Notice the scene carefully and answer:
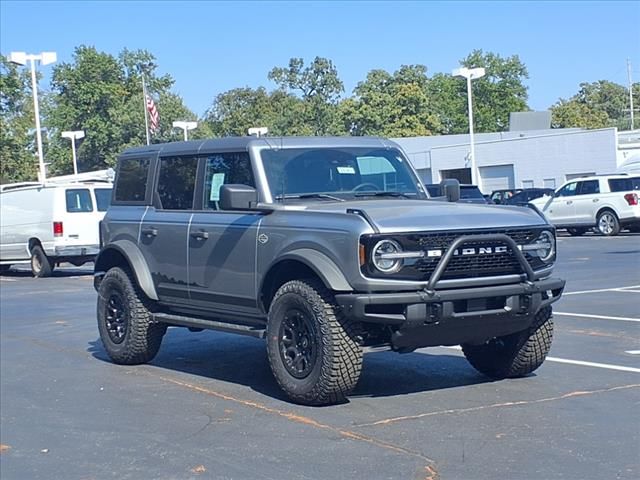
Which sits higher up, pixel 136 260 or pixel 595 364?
pixel 136 260

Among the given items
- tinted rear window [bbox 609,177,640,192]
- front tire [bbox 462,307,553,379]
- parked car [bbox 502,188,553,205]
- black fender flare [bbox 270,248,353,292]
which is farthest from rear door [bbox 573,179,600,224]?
black fender flare [bbox 270,248,353,292]

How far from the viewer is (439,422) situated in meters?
6.99

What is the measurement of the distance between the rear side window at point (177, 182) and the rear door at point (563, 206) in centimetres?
2271

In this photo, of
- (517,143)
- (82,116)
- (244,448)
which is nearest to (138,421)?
(244,448)

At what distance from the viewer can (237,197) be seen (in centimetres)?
810

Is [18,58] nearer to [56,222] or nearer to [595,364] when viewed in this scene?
[56,222]

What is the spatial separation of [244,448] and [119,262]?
4036mm

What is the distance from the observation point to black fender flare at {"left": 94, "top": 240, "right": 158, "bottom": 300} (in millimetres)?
9484

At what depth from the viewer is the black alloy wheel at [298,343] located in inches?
298

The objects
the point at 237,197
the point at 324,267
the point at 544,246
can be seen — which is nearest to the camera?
the point at 324,267

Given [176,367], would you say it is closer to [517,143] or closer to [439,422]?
[439,422]

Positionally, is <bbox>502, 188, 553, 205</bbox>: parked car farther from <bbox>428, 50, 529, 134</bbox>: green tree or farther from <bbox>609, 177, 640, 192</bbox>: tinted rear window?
<bbox>428, 50, 529, 134</bbox>: green tree

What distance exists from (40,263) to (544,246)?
1780cm

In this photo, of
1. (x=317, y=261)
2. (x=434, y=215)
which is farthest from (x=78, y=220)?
(x=434, y=215)
